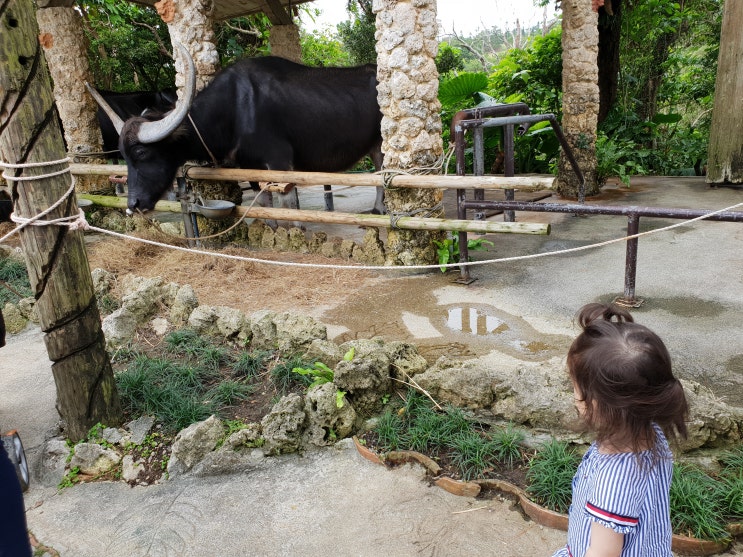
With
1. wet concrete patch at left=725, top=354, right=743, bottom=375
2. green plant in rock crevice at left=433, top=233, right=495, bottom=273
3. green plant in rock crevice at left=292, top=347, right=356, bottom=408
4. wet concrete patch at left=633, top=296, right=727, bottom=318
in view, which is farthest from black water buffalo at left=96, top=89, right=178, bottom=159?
wet concrete patch at left=725, top=354, right=743, bottom=375

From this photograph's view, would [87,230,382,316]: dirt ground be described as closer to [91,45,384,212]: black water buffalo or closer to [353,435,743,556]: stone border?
[91,45,384,212]: black water buffalo

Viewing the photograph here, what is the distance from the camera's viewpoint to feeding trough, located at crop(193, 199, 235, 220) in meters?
5.40

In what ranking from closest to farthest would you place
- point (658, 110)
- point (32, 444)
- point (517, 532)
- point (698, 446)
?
point (517, 532) → point (698, 446) → point (32, 444) → point (658, 110)

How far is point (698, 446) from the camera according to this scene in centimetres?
217

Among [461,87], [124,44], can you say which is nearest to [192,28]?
[461,87]

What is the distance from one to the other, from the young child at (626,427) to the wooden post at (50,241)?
2205 millimetres

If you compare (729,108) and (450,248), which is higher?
(729,108)

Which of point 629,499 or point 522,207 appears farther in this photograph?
point 522,207

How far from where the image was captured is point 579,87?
6.10m

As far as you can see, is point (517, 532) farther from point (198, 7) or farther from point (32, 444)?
point (198, 7)

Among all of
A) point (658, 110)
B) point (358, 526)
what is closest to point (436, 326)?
point (358, 526)

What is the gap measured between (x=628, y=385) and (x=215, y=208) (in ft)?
15.5

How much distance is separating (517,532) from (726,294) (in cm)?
248

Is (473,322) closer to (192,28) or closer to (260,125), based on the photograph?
(260,125)
